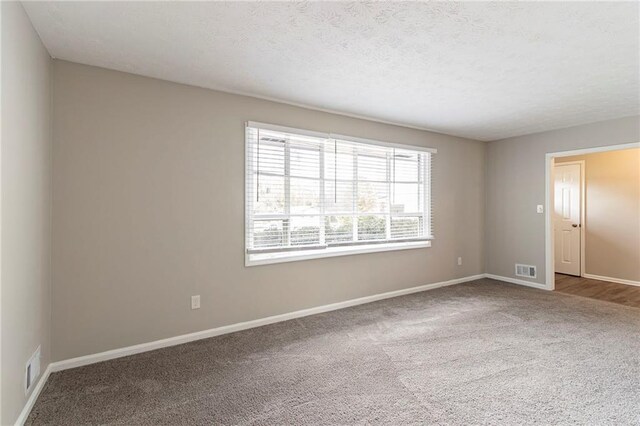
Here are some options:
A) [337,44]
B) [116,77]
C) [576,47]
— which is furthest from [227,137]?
[576,47]

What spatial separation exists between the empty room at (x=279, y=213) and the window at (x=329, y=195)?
3 centimetres

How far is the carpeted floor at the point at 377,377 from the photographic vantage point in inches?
78.3

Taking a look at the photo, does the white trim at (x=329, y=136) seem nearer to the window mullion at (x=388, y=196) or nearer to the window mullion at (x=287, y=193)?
the window mullion at (x=287, y=193)

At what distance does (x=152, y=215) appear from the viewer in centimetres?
291

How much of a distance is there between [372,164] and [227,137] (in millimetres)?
2028

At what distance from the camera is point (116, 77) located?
9.04 feet

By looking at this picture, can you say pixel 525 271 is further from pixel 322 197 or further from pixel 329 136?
pixel 329 136

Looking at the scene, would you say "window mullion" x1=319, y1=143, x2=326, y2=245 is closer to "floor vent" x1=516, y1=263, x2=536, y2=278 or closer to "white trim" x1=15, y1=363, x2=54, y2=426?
"white trim" x1=15, y1=363, x2=54, y2=426

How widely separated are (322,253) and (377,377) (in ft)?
5.59

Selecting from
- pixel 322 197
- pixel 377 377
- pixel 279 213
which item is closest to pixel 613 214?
pixel 322 197

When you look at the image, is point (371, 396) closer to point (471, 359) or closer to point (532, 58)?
point (471, 359)

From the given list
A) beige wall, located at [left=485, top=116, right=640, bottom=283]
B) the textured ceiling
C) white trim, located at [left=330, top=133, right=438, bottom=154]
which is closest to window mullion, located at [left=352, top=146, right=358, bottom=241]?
white trim, located at [left=330, top=133, right=438, bottom=154]

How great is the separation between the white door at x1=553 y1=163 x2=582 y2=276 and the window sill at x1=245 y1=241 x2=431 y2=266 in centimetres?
334

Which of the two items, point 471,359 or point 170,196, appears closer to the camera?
point 471,359
